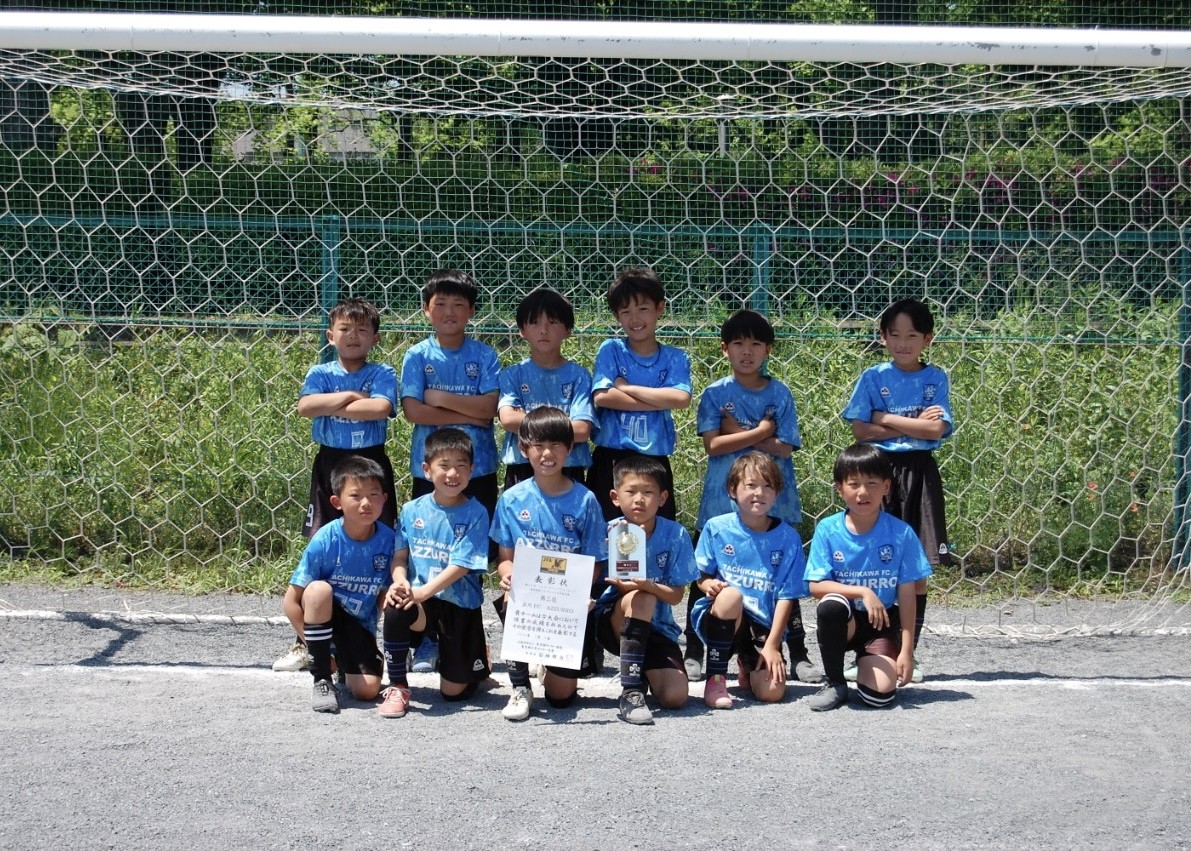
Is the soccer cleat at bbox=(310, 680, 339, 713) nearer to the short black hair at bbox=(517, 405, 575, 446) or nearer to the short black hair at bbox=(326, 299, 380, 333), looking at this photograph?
the short black hair at bbox=(517, 405, 575, 446)

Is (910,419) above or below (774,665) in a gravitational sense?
above

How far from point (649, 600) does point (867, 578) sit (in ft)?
2.43

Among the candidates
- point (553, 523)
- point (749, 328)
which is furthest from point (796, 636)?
point (749, 328)

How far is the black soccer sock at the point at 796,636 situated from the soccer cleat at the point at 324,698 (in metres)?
1.52

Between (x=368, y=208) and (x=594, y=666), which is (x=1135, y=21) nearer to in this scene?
(x=368, y=208)

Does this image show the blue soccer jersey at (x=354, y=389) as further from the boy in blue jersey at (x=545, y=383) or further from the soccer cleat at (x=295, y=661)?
the soccer cleat at (x=295, y=661)

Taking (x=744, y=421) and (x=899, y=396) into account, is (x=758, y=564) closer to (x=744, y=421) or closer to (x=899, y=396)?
(x=744, y=421)

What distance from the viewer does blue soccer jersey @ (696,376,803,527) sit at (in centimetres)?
459

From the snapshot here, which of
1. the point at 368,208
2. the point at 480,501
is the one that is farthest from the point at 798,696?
the point at 368,208

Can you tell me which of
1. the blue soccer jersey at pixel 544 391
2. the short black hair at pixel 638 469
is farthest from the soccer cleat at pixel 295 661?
the short black hair at pixel 638 469

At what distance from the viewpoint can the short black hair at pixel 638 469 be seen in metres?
4.07

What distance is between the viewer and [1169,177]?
633 cm

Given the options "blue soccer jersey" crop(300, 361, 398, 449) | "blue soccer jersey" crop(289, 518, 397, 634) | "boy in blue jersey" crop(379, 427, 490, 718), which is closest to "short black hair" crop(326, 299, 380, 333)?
"blue soccer jersey" crop(300, 361, 398, 449)

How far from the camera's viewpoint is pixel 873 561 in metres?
4.16
